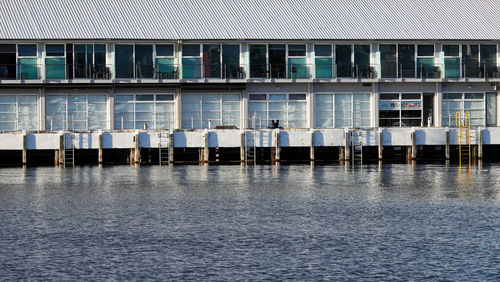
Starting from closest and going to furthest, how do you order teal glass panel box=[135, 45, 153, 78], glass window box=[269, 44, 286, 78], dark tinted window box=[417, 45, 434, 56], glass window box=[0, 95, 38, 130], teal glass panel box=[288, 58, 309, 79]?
glass window box=[0, 95, 38, 130] → teal glass panel box=[135, 45, 153, 78] → teal glass panel box=[288, 58, 309, 79] → glass window box=[269, 44, 286, 78] → dark tinted window box=[417, 45, 434, 56]

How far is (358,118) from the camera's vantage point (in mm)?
73688

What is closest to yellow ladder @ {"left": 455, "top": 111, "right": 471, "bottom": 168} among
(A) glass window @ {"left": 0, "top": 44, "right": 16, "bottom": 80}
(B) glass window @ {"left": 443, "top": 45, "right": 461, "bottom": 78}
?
(B) glass window @ {"left": 443, "top": 45, "right": 461, "bottom": 78}

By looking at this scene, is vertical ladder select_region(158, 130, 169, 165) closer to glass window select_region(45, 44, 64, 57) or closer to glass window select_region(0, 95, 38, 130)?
glass window select_region(0, 95, 38, 130)

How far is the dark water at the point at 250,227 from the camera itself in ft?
Answer: 82.6

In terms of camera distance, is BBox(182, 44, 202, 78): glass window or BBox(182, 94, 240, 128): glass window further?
BBox(182, 94, 240, 128): glass window

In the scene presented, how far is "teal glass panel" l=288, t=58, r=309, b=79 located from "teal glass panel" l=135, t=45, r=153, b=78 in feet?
34.2

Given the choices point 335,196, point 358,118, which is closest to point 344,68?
point 358,118

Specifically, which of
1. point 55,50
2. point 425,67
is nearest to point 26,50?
point 55,50

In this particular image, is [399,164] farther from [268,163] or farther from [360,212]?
[360,212]

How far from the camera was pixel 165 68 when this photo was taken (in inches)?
2795

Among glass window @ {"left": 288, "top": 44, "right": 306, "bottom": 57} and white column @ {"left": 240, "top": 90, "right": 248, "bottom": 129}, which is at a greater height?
glass window @ {"left": 288, "top": 44, "right": 306, "bottom": 57}

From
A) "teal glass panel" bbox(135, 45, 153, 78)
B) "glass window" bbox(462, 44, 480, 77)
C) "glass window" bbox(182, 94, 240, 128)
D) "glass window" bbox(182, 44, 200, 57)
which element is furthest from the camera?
"glass window" bbox(462, 44, 480, 77)

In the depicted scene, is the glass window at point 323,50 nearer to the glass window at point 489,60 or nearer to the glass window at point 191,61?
the glass window at point 191,61

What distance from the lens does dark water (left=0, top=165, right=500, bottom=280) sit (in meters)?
25.2
